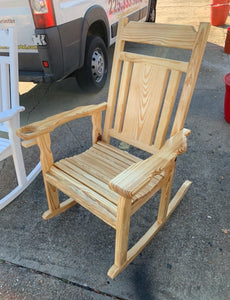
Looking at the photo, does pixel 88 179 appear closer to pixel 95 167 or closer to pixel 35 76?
pixel 95 167

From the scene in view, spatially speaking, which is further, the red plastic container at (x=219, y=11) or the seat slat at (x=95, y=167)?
the red plastic container at (x=219, y=11)

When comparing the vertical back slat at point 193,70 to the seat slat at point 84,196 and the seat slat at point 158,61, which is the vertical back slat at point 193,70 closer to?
the seat slat at point 158,61

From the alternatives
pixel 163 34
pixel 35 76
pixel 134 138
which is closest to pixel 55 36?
pixel 35 76

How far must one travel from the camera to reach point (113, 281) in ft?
4.76

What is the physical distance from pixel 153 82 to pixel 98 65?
1.89 meters

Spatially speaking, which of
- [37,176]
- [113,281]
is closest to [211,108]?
[37,176]

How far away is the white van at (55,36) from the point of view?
2.29 m

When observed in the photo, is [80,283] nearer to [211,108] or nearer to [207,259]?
[207,259]

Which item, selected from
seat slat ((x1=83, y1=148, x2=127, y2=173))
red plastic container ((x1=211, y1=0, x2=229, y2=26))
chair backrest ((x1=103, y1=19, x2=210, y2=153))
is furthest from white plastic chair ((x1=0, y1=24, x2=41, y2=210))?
red plastic container ((x1=211, y1=0, x2=229, y2=26))

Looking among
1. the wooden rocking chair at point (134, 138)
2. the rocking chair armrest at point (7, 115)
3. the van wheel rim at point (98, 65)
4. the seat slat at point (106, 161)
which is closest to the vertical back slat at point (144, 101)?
the wooden rocking chair at point (134, 138)

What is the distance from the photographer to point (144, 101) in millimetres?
1660

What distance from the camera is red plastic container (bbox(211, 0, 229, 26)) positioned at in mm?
5887

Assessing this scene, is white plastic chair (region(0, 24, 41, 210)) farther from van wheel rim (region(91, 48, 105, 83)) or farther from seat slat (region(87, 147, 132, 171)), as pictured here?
van wheel rim (region(91, 48, 105, 83))

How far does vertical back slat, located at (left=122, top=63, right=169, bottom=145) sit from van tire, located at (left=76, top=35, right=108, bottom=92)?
5.17ft
